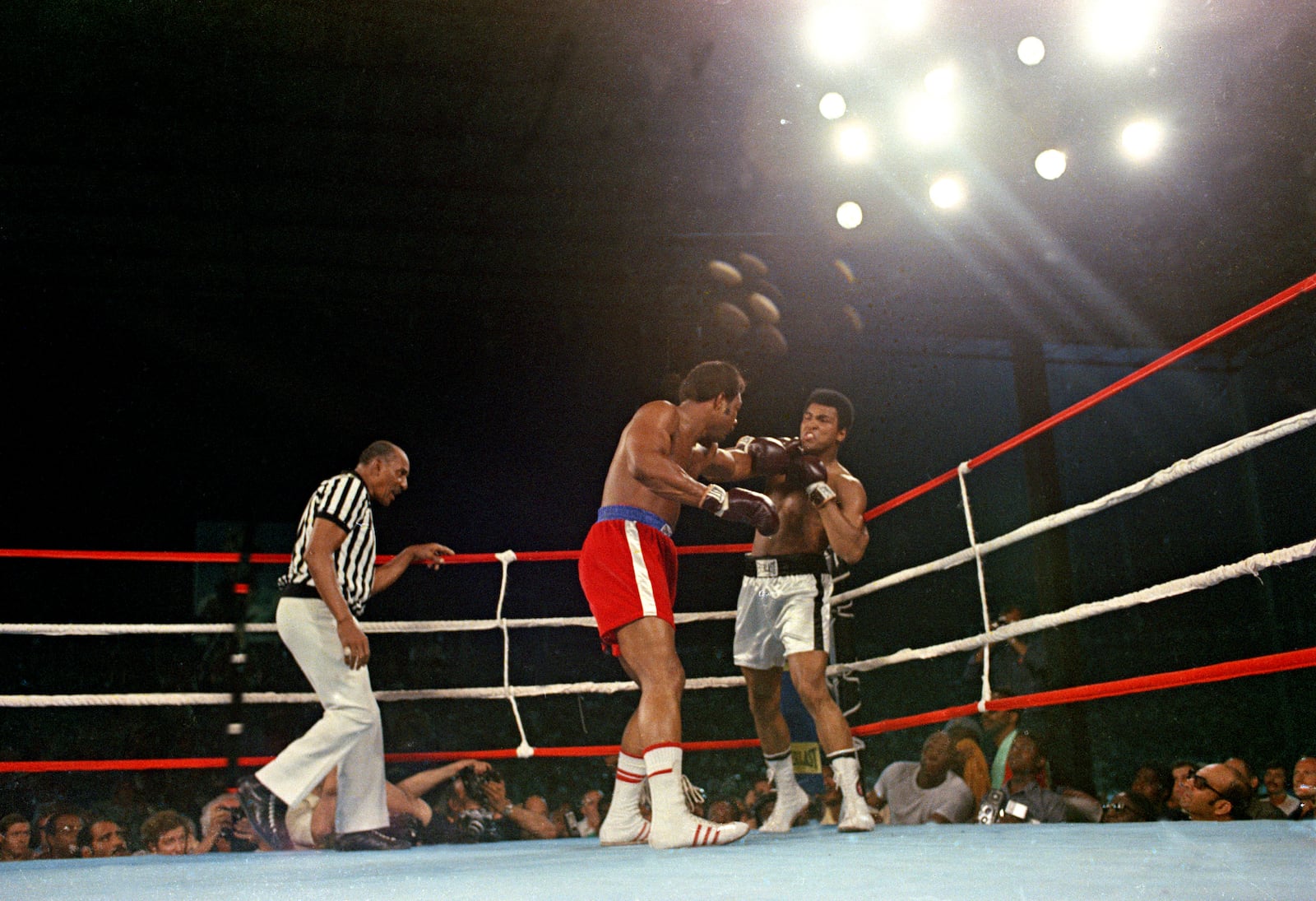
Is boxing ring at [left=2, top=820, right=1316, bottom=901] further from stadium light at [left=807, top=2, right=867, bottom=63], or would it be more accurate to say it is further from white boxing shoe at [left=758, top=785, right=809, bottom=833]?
stadium light at [left=807, top=2, right=867, bottom=63]

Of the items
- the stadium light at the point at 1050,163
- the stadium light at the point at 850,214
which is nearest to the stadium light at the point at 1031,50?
the stadium light at the point at 1050,163

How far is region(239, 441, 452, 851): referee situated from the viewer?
2486mm

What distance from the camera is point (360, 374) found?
6.16m

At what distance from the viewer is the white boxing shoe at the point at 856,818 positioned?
2.47 m

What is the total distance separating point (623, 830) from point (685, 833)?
383 mm

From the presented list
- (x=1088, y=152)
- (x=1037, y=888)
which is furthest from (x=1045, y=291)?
(x=1037, y=888)

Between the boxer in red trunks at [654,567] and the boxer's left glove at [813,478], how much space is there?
0.25 metres

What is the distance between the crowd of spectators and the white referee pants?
14 centimetres

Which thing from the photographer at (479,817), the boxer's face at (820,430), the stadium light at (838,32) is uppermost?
the stadium light at (838,32)

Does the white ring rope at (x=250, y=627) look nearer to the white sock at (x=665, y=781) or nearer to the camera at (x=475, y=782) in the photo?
the white sock at (x=665, y=781)

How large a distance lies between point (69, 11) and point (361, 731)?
2971mm

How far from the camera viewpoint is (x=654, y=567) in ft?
7.52

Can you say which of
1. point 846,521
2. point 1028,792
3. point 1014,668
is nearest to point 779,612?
point 846,521

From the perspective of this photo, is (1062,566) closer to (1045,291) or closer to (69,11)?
(1045,291)
